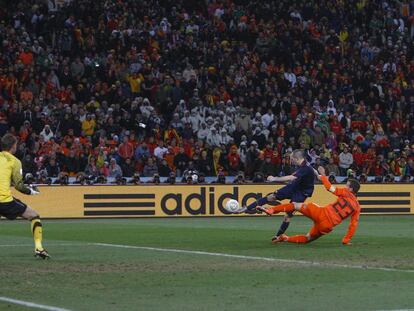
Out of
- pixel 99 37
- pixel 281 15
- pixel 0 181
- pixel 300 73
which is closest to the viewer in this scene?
pixel 0 181

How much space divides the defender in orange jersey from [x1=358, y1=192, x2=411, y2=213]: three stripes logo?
14.5m

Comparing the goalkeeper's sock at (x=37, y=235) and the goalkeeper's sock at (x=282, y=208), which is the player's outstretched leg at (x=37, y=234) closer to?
the goalkeeper's sock at (x=37, y=235)

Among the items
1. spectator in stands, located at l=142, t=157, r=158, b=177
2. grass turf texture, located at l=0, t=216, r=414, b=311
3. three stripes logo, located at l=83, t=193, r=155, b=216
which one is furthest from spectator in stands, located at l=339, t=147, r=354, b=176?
grass turf texture, located at l=0, t=216, r=414, b=311

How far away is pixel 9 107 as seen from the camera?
110ft

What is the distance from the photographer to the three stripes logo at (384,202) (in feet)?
110

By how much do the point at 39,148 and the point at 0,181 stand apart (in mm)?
16581

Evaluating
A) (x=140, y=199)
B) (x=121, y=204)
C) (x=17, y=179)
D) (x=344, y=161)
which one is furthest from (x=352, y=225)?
(x=344, y=161)

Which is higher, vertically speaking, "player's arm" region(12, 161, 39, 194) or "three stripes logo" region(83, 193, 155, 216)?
"player's arm" region(12, 161, 39, 194)

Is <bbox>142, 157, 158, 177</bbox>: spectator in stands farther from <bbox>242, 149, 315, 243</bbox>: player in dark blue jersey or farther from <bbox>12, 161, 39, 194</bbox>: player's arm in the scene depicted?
<bbox>12, 161, 39, 194</bbox>: player's arm

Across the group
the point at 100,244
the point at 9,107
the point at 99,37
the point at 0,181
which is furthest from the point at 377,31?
the point at 0,181

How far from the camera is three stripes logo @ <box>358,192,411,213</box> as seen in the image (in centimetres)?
3362

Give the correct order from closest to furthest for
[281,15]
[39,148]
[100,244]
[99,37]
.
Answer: [100,244]
[39,148]
[99,37]
[281,15]

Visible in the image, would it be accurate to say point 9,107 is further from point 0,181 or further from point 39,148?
point 0,181

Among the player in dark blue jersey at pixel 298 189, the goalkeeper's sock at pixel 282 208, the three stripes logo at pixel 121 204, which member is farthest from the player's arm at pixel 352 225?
the three stripes logo at pixel 121 204
